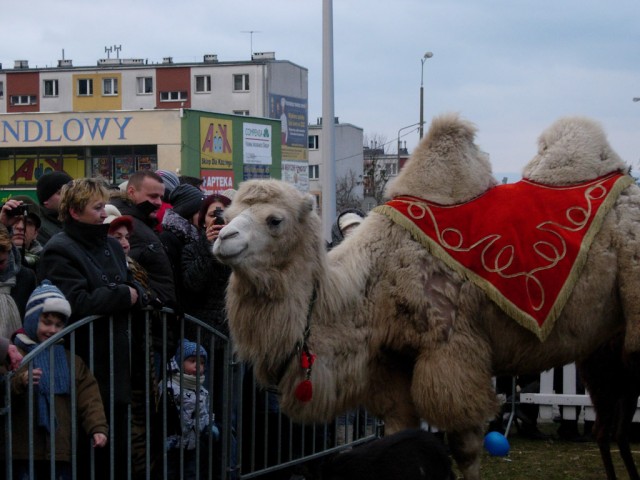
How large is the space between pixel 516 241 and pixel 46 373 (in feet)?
8.76

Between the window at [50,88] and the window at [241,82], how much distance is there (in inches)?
613

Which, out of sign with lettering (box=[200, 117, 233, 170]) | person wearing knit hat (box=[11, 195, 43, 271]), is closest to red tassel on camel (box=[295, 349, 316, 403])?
person wearing knit hat (box=[11, 195, 43, 271])

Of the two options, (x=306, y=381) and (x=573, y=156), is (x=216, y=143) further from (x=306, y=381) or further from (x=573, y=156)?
(x=306, y=381)

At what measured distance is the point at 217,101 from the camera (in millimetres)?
80125

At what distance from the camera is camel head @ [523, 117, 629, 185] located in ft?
20.2

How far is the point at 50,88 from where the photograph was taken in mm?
84188

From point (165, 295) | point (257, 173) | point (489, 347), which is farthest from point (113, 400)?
point (257, 173)

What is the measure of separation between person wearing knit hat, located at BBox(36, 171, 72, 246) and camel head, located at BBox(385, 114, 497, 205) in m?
2.53

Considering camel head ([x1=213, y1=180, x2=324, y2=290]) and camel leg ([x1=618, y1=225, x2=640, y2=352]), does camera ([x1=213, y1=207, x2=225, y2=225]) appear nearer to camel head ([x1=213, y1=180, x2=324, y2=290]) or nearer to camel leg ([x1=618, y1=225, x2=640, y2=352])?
camel head ([x1=213, y1=180, x2=324, y2=290])

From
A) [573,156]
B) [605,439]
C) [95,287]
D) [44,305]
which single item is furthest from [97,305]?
[605,439]

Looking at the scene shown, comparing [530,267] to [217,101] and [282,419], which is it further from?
[217,101]

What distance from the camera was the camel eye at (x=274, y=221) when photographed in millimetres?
5344

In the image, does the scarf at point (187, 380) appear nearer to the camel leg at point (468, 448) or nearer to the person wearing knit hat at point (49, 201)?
the person wearing knit hat at point (49, 201)

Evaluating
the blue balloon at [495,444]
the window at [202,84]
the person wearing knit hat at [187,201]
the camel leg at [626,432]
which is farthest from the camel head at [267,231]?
the window at [202,84]
